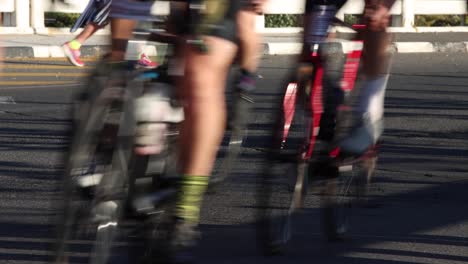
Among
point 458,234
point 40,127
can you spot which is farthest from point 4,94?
point 458,234

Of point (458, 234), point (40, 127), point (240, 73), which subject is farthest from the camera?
point (40, 127)

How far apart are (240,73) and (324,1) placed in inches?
46.4

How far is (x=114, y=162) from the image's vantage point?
13.8ft

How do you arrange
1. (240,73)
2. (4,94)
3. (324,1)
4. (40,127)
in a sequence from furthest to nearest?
(4,94)
(40,127)
(240,73)
(324,1)

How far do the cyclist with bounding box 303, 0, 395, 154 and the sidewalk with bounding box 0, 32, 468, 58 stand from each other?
988 centimetres

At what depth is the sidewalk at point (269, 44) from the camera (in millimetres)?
16672

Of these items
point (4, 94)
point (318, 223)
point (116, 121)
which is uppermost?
point (116, 121)

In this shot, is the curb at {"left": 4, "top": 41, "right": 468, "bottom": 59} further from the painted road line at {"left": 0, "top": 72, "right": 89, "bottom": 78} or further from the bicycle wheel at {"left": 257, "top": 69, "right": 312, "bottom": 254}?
the bicycle wheel at {"left": 257, "top": 69, "right": 312, "bottom": 254}

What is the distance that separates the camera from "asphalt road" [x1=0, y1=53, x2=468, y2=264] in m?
5.51

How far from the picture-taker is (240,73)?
6.57 metres

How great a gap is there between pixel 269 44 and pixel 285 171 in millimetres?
12660

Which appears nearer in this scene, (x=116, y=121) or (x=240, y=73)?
(x=116, y=121)

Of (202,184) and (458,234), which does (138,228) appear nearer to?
Result: (202,184)

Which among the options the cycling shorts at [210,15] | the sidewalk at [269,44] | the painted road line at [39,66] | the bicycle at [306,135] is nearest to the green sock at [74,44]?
the painted road line at [39,66]
